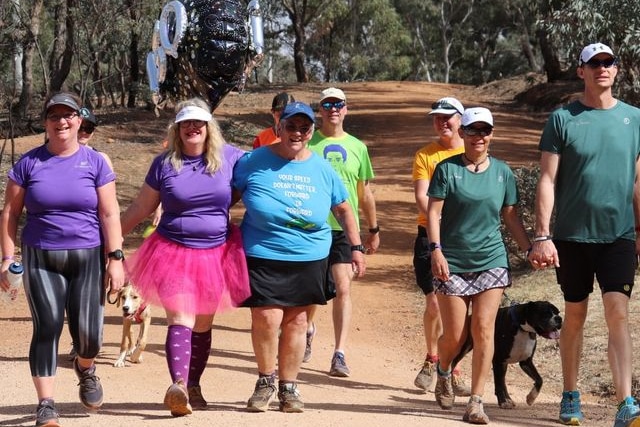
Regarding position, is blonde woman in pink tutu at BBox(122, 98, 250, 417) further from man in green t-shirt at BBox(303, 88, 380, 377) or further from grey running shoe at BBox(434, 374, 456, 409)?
man in green t-shirt at BBox(303, 88, 380, 377)

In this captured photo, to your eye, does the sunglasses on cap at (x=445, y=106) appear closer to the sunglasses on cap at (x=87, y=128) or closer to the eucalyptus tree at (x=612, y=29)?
the sunglasses on cap at (x=87, y=128)

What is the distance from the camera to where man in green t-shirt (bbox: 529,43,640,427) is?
23.4ft

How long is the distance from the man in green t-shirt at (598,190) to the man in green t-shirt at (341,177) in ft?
7.21

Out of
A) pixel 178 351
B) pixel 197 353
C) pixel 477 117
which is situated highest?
pixel 477 117

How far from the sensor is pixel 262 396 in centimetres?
→ 735

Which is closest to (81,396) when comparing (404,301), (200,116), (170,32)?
(200,116)

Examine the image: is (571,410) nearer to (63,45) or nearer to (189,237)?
(189,237)

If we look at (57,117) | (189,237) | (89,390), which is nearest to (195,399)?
(89,390)

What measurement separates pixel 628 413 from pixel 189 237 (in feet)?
9.27

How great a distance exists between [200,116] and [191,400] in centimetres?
182

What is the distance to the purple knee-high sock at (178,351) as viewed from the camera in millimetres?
6973

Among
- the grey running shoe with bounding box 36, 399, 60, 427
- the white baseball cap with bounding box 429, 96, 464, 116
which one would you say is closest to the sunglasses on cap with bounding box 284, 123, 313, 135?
the white baseball cap with bounding box 429, 96, 464, 116

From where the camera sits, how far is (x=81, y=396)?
716cm

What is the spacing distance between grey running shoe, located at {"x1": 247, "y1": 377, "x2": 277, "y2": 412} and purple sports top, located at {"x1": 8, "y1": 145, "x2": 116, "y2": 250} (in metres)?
1.42
